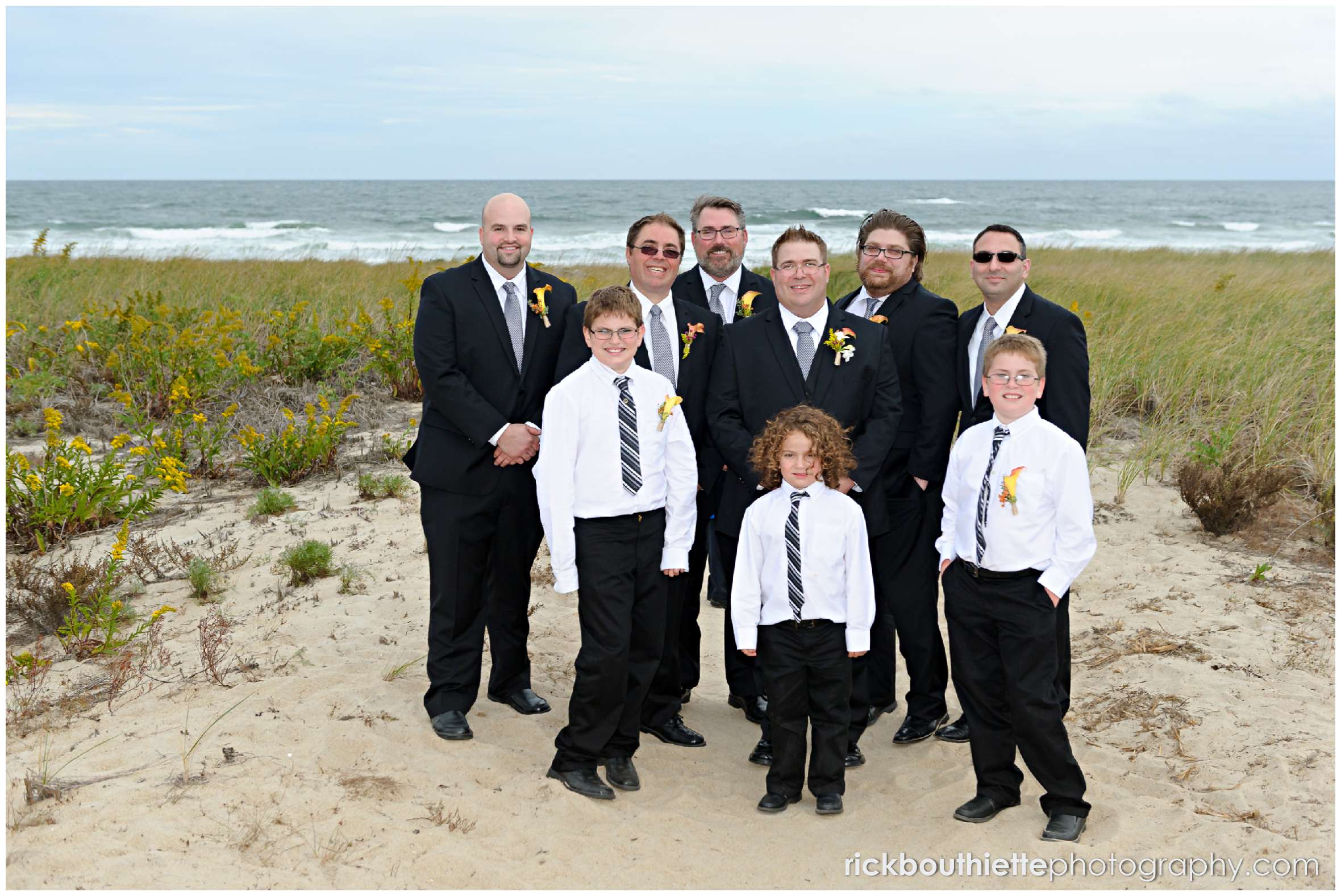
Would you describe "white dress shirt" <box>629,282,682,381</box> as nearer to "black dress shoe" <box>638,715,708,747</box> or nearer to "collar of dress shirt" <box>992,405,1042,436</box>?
"collar of dress shirt" <box>992,405,1042,436</box>

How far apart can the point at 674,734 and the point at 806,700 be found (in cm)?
93

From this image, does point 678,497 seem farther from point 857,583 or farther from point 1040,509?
point 1040,509

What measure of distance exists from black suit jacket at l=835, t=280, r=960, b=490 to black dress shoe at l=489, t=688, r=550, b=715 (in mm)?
1968

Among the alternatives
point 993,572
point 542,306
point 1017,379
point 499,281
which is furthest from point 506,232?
point 993,572

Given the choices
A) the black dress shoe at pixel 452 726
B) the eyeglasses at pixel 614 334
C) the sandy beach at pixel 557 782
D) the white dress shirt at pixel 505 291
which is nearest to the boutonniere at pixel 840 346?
the eyeglasses at pixel 614 334

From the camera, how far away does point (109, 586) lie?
5594 millimetres

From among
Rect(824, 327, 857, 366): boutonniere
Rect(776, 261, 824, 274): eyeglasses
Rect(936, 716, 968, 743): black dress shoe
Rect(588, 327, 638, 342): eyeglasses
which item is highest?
Rect(776, 261, 824, 274): eyeglasses

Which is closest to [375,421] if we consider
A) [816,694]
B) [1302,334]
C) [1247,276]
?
[816,694]

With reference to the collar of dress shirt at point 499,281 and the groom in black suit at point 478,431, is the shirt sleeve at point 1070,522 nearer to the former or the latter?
the groom in black suit at point 478,431

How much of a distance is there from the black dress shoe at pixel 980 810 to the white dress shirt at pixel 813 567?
0.77 metres

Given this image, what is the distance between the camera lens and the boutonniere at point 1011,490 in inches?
143

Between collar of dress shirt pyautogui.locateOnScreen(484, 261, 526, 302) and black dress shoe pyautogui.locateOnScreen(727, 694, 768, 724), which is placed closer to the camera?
collar of dress shirt pyautogui.locateOnScreen(484, 261, 526, 302)

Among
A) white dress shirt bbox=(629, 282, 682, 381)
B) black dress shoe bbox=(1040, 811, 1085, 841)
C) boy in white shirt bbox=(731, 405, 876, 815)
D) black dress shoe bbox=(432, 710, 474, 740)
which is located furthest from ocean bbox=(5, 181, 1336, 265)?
black dress shoe bbox=(1040, 811, 1085, 841)

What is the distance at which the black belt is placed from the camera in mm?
3668
